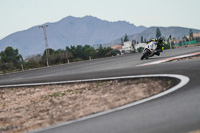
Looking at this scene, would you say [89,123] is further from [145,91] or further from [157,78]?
[157,78]

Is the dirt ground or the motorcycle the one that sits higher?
the motorcycle

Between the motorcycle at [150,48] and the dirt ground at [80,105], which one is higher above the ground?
the motorcycle at [150,48]

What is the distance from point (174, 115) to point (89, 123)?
127cm

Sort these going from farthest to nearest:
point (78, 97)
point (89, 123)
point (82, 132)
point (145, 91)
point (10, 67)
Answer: point (10, 67) → point (78, 97) → point (145, 91) → point (89, 123) → point (82, 132)

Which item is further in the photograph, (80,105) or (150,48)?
(150,48)

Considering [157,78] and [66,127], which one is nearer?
[66,127]

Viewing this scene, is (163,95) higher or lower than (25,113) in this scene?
higher

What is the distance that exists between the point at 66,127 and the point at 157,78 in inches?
158

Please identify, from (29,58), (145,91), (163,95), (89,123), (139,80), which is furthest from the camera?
(29,58)

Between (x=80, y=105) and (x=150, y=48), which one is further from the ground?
(x=150, y=48)

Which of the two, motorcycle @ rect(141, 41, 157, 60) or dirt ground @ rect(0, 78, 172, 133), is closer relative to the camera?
dirt ground @ rect(0, 78, 172, 133)

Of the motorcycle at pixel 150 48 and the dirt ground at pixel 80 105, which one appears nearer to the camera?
the dirt ground at pixel 80 105

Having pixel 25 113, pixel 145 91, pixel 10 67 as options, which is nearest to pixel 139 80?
pixel 145 91

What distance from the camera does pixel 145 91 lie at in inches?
245
